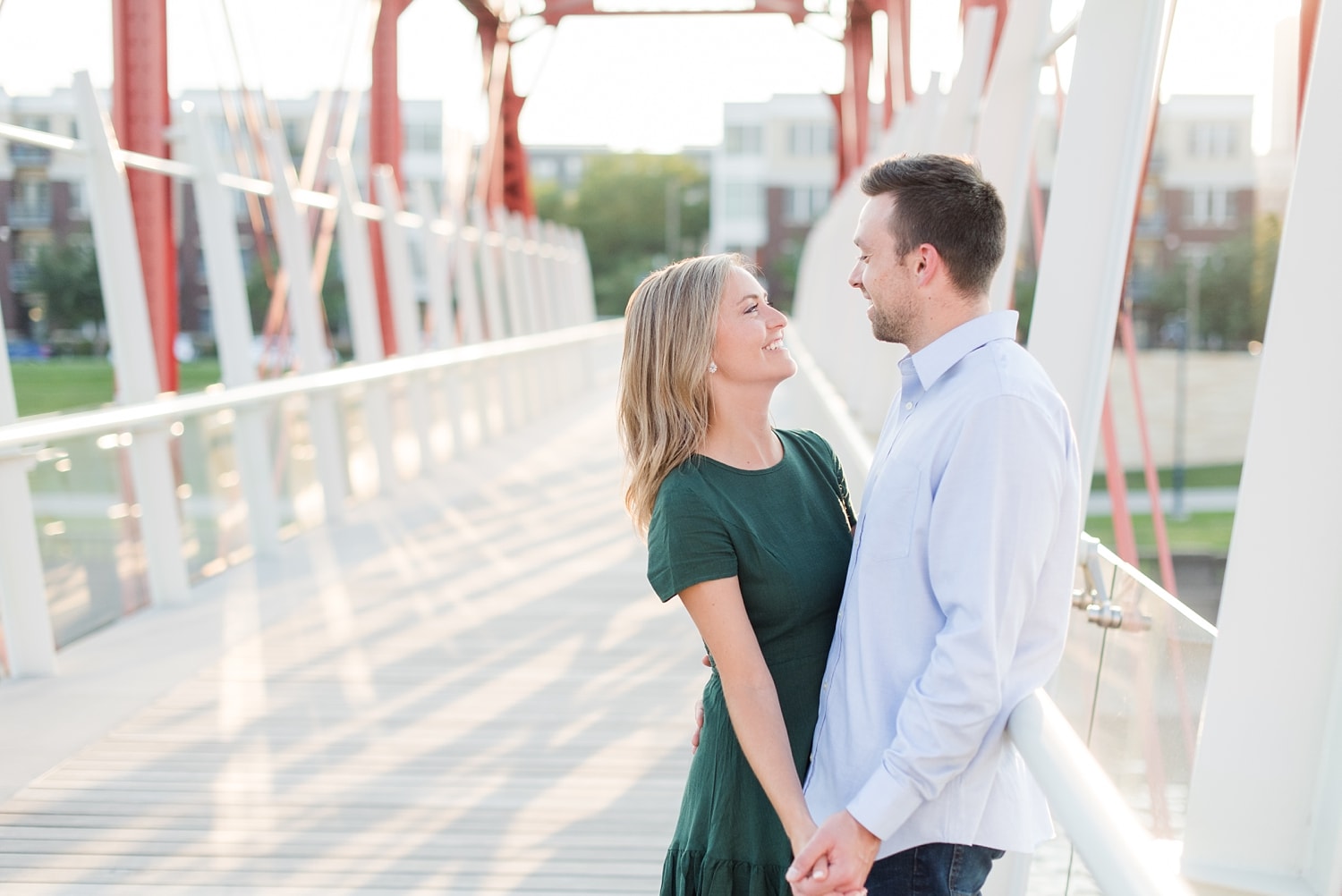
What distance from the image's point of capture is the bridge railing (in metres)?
4.92

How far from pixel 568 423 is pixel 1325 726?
14517mm

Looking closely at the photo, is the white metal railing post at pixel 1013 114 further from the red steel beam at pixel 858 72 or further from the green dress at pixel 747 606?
the red steel beam at pixel 858 72

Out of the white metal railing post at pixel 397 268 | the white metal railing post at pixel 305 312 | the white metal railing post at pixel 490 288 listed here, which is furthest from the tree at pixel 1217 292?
the white metal railing post at pixel 305 312

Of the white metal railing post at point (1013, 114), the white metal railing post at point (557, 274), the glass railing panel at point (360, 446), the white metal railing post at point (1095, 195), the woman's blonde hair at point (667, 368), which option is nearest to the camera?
the woman's blonde hair at point (667, 368)

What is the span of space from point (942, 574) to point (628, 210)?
7753 cm

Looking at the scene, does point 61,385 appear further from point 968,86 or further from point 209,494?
point 968,86

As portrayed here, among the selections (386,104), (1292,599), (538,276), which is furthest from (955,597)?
(538,276)

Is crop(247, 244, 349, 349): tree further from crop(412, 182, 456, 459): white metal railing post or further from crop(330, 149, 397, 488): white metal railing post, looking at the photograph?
crop(412, 182, 456, 459): white metal railing post

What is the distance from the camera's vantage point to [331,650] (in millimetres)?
5430

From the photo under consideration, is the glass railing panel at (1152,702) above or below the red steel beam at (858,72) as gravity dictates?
below

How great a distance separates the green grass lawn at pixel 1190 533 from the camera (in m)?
61.0

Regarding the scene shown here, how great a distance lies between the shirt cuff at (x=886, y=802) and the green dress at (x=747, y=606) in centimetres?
34

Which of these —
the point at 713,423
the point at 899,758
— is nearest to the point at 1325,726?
the point at 899,758

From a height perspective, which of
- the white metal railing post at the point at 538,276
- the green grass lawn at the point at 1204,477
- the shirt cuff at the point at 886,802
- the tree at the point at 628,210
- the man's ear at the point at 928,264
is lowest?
the green grass lawn at the point at 1204,477
